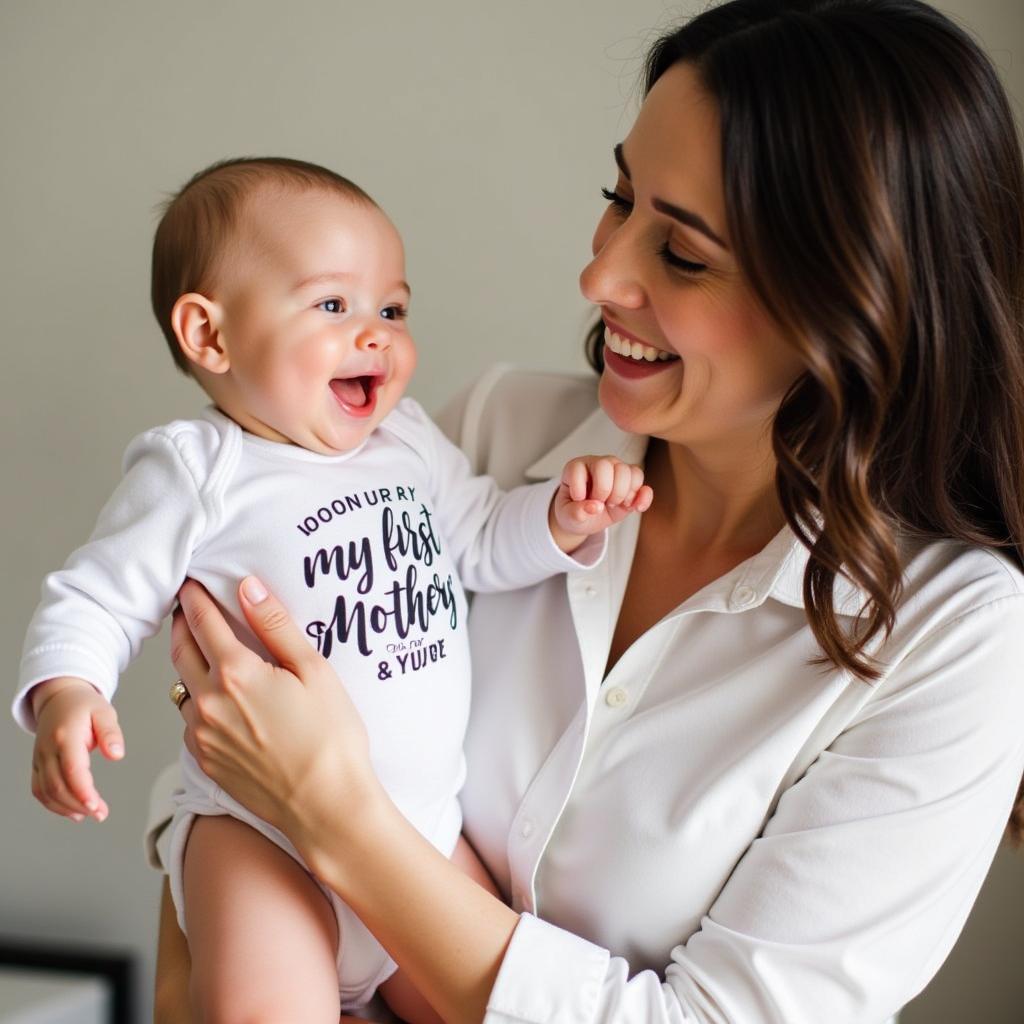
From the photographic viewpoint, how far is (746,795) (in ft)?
4.35

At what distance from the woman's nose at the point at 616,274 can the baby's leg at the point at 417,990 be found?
0.74 m

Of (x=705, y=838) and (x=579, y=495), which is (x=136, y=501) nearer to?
(x=579, y=495)

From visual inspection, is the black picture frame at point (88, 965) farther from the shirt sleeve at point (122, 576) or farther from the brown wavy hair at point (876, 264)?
the brown wavy hair at point (876, 264)

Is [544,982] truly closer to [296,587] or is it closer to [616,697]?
[616,697]

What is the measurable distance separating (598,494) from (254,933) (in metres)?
0.66

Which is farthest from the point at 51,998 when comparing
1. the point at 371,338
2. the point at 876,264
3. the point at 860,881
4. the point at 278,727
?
the point at 876,264

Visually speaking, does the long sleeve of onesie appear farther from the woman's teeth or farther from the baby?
the woman's teeth

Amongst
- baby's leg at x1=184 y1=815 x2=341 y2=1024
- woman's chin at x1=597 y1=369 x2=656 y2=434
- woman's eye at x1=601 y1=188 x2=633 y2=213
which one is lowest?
baby's leg at x1=184 y1=815 x2=341 y2=1024

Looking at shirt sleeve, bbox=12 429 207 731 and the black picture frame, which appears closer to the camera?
shirt sleeve, bbox=12 429 207 731

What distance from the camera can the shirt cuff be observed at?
4.08 ft

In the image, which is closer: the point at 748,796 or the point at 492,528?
the point at 748,796

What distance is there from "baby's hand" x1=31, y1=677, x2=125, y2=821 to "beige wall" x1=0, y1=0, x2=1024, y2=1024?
1.11 m

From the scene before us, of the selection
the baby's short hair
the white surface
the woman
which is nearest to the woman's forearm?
the woman

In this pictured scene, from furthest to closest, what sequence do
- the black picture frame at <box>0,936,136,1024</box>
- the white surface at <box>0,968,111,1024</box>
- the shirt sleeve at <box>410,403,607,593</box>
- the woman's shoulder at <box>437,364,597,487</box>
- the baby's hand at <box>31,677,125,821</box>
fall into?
the black picture frame at <box>0,936,136,1024</box> → the white surface at <box>0,968,111,1024</box> → the woman's shoulder at <box>437,364,597,487</box> → the shirt sleeve at <box>410,403,607,593</box> → the baby's hand at <box>31,677,125,821</box>
